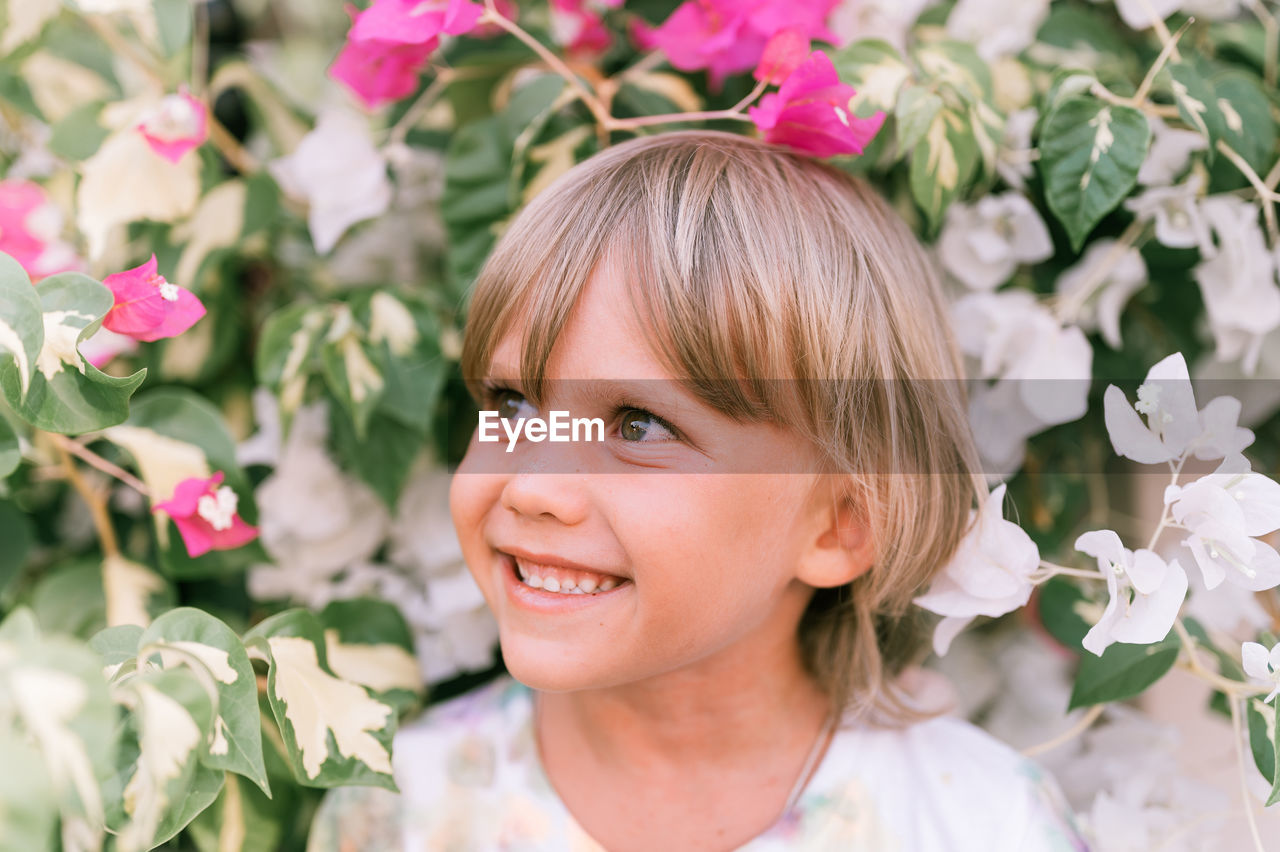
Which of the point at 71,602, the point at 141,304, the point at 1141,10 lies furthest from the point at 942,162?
the point at 71,602

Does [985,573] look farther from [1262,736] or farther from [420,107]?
[420,107]

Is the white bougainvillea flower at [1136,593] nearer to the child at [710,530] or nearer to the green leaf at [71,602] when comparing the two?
the child at [710,530]

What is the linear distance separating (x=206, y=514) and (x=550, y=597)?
282 millimetres

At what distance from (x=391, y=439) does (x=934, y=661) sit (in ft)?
2.22

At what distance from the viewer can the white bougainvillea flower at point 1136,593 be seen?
0.63m

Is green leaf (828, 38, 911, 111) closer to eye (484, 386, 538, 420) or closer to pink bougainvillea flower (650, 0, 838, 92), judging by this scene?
pink bougainvillea flower (650, 0, 838, 92)

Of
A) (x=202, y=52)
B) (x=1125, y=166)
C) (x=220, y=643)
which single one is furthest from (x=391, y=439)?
(x=1125, y=166)

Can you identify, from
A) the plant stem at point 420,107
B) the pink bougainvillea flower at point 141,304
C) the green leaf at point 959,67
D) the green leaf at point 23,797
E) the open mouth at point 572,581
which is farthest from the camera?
the plant stem at point 420,107

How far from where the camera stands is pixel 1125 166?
2.41 feet

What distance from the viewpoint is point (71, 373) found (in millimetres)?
574

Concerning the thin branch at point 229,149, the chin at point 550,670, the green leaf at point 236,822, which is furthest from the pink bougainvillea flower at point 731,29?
the green leaf at point 236,822

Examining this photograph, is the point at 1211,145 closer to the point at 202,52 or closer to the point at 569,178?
the point at 569,178

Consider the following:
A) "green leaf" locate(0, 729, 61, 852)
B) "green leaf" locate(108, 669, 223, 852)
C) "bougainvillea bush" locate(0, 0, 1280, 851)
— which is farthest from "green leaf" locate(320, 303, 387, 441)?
"green leaf" locate(0, 729, 61, 852)

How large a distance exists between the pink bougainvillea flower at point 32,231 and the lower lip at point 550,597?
19.5 inches
